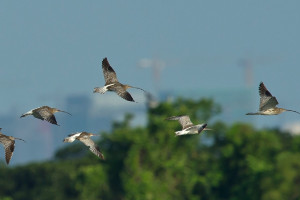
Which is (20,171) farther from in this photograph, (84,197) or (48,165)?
(84,197)

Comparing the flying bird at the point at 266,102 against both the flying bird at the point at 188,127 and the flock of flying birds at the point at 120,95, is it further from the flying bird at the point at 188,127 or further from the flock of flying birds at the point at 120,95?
the flying bird at the point at 188,127

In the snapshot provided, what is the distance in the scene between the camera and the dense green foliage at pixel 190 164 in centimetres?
11569

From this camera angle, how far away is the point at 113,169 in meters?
129

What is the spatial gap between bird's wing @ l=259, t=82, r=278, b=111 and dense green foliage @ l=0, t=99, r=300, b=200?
64.4m

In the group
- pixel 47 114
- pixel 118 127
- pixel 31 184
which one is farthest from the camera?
pixel 31 184

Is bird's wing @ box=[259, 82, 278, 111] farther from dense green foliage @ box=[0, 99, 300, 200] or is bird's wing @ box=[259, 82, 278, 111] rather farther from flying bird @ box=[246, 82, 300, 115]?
dense green foliage @ box=[0, 99, 300, 200]

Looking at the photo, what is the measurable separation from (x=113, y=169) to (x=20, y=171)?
34518 millimetres

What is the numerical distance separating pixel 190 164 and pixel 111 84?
83592mm

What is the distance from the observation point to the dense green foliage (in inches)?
4555

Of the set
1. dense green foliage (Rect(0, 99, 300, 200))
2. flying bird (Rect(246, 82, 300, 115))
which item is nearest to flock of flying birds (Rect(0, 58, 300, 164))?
flying bird (Rect(246, 82, 300, 115))

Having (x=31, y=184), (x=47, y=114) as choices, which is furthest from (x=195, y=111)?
→ (x=47, y=114)

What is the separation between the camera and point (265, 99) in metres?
41.9

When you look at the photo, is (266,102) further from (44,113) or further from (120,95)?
(44,113)

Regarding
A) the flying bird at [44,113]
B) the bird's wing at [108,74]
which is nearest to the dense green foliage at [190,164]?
the bird's wing at [108,74]
